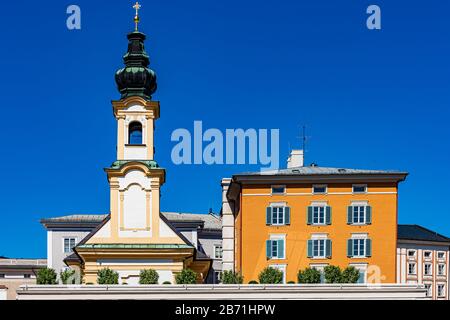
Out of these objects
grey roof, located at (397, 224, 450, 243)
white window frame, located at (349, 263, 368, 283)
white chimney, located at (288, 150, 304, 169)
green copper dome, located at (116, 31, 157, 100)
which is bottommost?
white window frame, located at (349, 263, 368, 283)

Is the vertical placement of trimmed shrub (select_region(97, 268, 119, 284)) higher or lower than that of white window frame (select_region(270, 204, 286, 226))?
lower

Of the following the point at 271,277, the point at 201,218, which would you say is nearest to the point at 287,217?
the point at 271,277

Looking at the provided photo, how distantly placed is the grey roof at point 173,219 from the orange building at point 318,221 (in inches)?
897

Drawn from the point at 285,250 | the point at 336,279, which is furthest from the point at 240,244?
the point at 336,279

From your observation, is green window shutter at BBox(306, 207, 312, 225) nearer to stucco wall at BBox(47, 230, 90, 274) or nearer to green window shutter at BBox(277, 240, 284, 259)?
green window shutter at BBox(277, 240, 284, 259)

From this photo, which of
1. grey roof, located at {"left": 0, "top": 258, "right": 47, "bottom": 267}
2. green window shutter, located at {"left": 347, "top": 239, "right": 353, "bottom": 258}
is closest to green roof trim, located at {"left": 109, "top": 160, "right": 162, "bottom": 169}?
green window shutter, located at {"left": 347, "top": 239, "right": 353, "bottom": 258}

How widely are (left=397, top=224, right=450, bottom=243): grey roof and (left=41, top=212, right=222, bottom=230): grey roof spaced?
20188 mm

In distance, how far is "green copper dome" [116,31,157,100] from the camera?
2184 inches

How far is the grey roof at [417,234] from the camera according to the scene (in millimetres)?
71644

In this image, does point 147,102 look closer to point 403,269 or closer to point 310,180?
point 310,180

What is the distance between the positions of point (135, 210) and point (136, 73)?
34.1 feet

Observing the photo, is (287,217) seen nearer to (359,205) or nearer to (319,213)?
(319,213)

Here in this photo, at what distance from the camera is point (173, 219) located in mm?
79438
